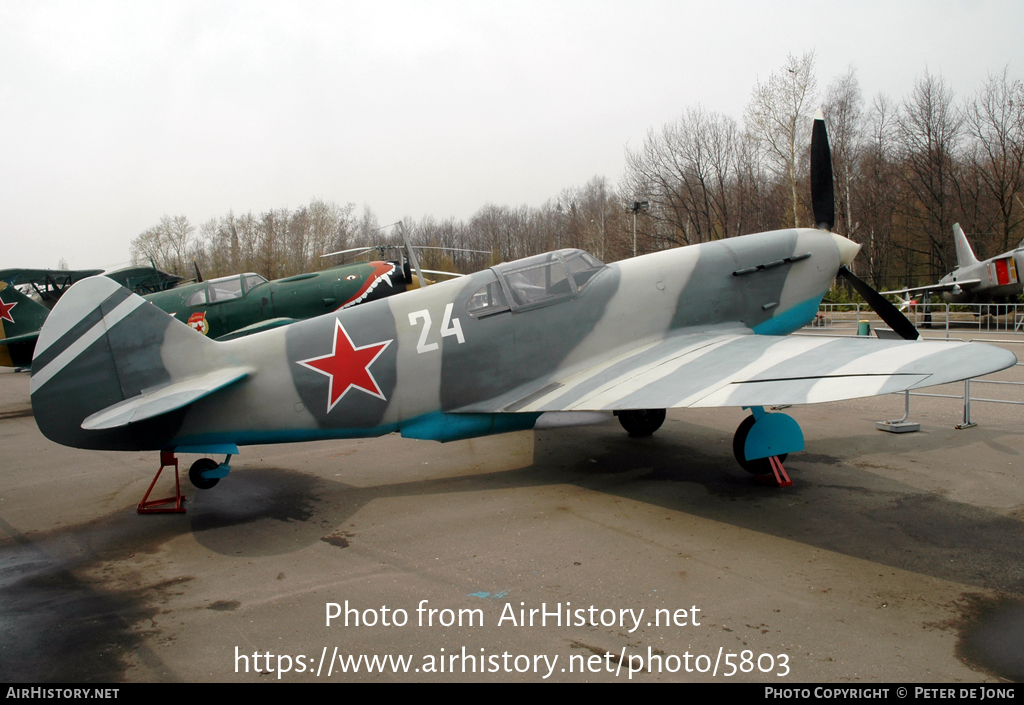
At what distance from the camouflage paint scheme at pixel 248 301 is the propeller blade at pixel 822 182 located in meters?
9.13

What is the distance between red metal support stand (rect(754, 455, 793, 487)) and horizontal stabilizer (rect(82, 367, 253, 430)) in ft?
16.5

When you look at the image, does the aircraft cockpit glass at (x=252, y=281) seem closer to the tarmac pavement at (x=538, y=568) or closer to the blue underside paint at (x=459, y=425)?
the tarmac pavement at (x=538, y=568)

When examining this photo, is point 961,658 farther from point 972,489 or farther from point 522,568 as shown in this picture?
point 972,489

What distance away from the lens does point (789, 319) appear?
6.87 m

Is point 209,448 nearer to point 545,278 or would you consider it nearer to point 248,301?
point 545,278

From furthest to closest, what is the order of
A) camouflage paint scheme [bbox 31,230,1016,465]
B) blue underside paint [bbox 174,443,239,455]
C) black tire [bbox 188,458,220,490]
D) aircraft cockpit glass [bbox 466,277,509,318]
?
aircraft cockpit glass [bbox 466,277,509,318]
black tire [bbox 188,458,220,490]
blue underside paint [bbox 174,443,239,455]
camouflage paint scheme [bbox 31,230,1016,465]

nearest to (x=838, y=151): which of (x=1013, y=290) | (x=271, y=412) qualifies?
(x=1013, y=290)

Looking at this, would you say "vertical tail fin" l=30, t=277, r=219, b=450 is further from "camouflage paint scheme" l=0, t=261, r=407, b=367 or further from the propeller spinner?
the propeller spinner

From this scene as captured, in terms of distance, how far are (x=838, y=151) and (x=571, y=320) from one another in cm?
3623

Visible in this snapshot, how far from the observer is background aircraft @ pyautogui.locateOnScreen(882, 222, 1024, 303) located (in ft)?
69.8

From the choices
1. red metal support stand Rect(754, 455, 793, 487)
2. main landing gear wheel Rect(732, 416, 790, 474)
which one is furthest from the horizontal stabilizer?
red metal support stand Rect(754, 455, 793, 487)

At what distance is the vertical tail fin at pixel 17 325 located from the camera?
12.5 metres

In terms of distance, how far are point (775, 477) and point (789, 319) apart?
80.7 inches
